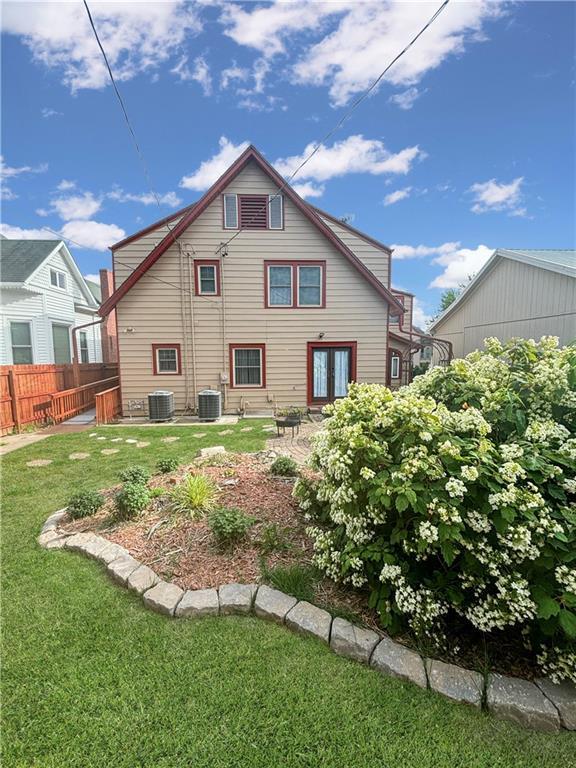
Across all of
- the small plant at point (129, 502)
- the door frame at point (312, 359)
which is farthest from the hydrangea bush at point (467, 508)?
the door frame at point (312, 359)

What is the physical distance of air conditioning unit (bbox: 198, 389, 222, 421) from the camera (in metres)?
9.66

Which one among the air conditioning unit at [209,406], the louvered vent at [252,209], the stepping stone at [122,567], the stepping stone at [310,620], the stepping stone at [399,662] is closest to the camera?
the stepping stone at [399,662]

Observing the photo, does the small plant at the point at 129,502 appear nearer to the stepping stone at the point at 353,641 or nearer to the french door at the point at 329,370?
the stepping stone at the point at 353,641

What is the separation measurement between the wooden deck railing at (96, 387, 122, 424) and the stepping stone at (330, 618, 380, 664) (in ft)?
29.5

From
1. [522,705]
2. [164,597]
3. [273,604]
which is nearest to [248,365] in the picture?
[164,597]

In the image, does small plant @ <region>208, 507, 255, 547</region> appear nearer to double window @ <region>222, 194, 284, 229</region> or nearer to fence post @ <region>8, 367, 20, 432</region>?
fence post @ <region>8, 367, 20, 432</region>

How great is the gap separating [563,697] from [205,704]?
1807 mm

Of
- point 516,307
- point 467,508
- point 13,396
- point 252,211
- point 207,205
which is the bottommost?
point 13,396

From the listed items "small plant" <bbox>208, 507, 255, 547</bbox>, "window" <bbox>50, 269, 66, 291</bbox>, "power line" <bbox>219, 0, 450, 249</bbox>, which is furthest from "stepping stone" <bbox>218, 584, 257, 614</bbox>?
"window" <bbox>50, 269, 66, 291</bbox>

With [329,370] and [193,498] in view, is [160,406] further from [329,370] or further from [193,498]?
[193,498]

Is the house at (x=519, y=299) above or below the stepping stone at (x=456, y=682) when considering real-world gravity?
above

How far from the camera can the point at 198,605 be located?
236cm

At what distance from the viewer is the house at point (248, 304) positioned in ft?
32.9

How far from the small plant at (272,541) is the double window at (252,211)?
928 cm
